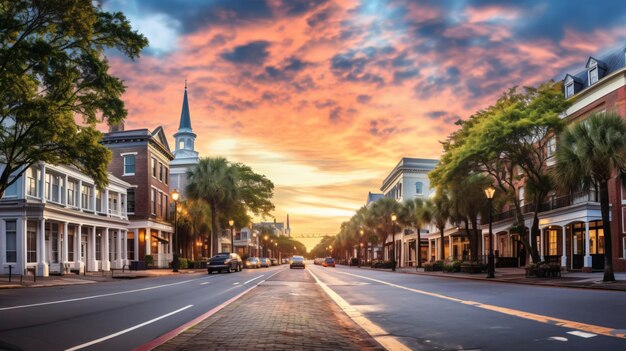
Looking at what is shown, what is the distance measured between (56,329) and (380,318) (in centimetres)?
651

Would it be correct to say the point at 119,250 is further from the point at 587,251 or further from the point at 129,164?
the point at 587,251

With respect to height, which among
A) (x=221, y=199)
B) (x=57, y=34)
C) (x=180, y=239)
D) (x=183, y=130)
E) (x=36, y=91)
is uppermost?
(x=183, y=130)

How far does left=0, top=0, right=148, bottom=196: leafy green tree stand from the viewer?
880 inches

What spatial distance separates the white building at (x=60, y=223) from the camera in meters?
37.7

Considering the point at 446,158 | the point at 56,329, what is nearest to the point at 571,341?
the point at 56,329

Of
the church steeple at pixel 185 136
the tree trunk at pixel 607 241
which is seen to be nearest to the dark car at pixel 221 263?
the tree trunk at pixel 607 241

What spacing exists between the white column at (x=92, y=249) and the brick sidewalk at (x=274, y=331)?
3863 cm

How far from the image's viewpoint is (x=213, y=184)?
60875 mm

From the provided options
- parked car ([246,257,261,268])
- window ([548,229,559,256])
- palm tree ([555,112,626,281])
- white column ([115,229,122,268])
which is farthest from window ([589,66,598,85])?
parked car ([246,257,261,268])

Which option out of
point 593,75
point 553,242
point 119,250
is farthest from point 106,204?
point 593,75

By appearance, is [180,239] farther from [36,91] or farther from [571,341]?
[571,341]

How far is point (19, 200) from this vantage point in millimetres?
37531

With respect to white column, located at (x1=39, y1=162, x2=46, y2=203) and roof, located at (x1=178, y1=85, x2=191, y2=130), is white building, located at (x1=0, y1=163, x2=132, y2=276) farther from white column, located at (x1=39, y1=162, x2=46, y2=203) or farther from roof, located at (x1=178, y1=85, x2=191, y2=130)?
roof, located at (x1=178, y1=85, x2=191, y2=130)

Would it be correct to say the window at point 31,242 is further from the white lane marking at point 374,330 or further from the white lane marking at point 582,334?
the white lane marking at point 582,334
